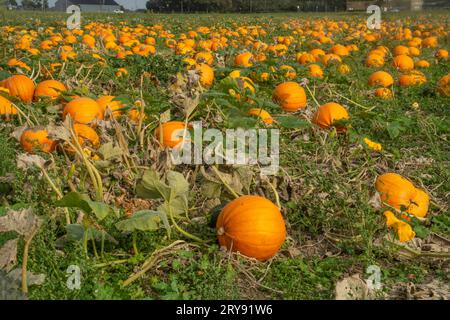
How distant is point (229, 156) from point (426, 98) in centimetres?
477

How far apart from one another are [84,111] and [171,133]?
36.4 inches

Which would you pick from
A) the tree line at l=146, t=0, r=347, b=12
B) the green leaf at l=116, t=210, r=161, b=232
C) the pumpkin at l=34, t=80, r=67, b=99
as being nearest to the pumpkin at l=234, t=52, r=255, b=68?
the pumpkin at l=34, t=80, r=67, b=99

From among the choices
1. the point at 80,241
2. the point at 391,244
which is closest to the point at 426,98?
the point at 391,244

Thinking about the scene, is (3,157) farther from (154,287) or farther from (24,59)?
(24,59)

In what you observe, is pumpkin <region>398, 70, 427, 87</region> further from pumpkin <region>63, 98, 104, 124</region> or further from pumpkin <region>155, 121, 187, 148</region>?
pumpkin <region>63, 98, 104, 124</region>

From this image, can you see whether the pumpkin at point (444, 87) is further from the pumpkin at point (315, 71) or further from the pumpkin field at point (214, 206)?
the pumpkin at point (315, 71)

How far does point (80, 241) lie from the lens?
9.07 ft

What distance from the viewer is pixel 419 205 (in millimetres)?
3738

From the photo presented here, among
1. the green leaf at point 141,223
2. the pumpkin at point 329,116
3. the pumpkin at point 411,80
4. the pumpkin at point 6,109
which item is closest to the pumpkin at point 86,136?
the pumpkin at point 6,109

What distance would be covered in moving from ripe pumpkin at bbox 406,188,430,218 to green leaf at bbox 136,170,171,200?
5.85ft

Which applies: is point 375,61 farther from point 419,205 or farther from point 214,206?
point 214,206

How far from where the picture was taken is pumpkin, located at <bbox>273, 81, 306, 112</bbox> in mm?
6016

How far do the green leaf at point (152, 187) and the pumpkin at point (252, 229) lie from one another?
40cm
